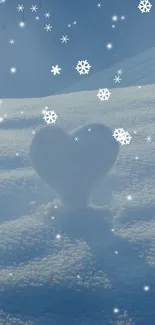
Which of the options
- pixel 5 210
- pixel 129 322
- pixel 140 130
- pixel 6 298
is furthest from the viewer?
pixel 140 130

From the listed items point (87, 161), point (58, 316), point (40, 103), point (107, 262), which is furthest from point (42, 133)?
point (40, 103)

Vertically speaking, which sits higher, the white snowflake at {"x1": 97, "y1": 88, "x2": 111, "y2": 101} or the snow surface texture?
the white snowflake at {"x1": 97, "y1": 88, "x2": 111, "y2": 101}

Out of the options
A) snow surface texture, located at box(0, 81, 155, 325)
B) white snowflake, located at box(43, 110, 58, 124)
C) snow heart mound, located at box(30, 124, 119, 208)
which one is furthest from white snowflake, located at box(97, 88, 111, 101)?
snow heart mound, located at box(30, 124, 119, 208)

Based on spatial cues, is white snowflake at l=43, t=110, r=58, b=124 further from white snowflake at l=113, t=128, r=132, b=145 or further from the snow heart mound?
the snow heart mound

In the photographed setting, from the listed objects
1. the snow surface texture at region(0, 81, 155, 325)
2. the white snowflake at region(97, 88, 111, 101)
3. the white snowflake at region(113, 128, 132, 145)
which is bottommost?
the snow surface texture at region(0, 81, 155, 325)

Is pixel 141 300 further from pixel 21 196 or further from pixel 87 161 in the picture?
pixel 21 196

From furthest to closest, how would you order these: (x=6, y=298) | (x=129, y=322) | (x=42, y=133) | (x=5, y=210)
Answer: (x=5, y=210), (x=42, y=133), (x=6, y=298), (x=129, y=322)
